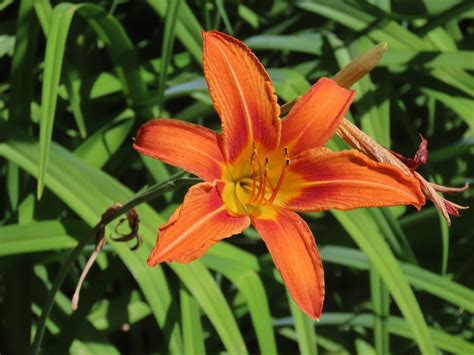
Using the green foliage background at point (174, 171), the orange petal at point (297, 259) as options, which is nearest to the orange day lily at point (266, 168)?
the orange petal at point (297, 259)

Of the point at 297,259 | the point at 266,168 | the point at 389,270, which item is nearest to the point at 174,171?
the point at 389,270

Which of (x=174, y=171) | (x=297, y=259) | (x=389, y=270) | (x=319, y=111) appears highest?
(x=319, y=111)

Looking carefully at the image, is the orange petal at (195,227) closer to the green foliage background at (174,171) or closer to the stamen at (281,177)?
the stamen at (281,177)

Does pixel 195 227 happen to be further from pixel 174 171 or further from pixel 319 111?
pixel 174 171

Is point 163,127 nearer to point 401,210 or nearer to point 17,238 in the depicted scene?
point 17,238

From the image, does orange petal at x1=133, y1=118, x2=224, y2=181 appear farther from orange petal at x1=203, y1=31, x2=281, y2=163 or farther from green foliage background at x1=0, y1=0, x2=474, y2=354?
green foliage background at x1=0, y1=0, x2=474, y2=354

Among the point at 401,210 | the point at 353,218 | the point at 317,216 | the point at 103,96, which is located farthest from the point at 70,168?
the point at 401,210
